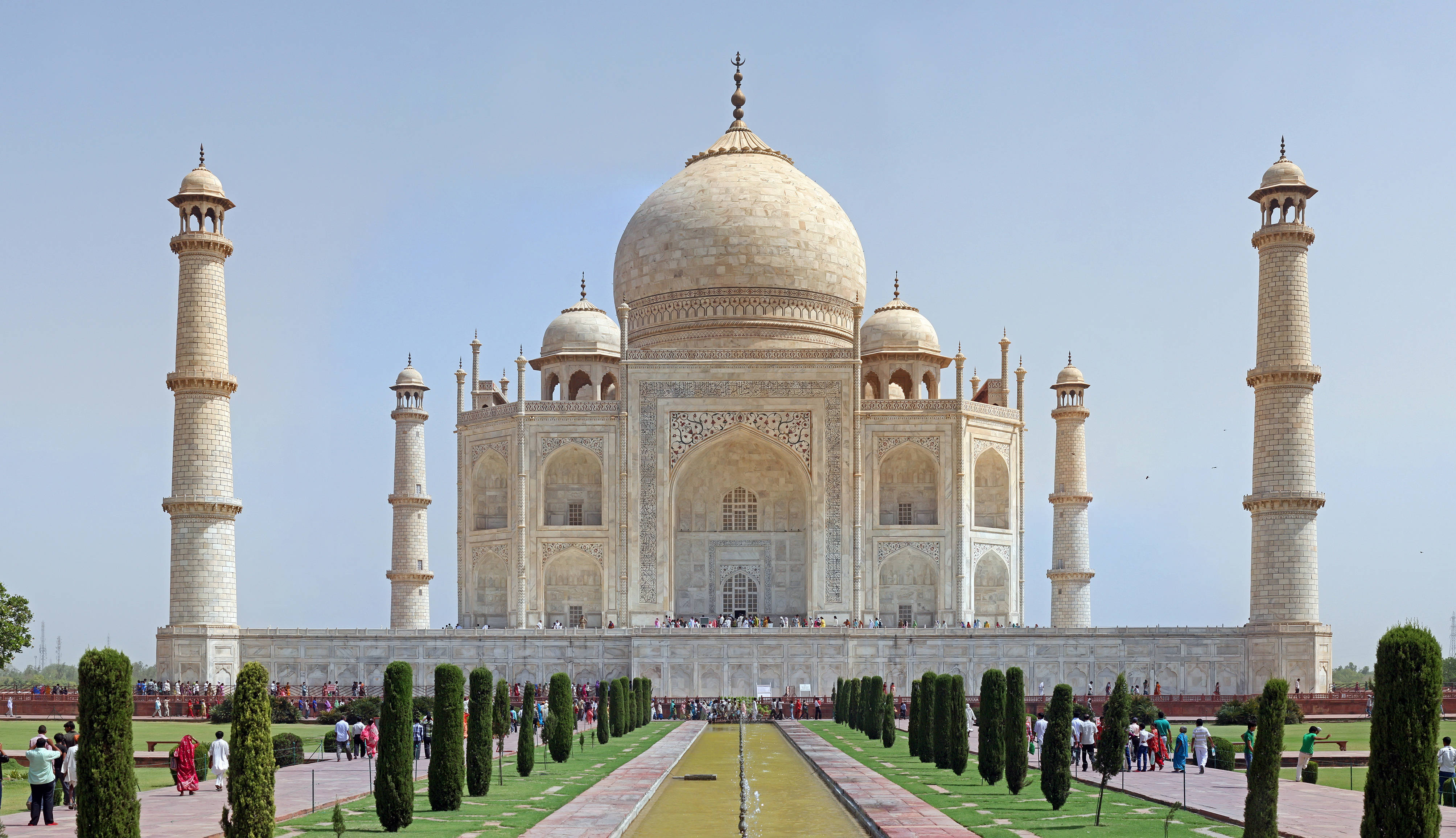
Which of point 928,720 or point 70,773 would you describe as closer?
point 70,773

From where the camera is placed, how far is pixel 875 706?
19969mm

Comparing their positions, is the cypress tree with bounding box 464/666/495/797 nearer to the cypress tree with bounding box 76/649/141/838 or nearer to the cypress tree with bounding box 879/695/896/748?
the cypress tree with bounding box 76/649/141/838

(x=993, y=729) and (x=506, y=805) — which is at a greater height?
(x=993, y=729)

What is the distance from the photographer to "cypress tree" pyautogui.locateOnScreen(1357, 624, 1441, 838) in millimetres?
7965

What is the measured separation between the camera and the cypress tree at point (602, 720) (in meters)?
19.3

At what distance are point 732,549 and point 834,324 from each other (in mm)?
5441

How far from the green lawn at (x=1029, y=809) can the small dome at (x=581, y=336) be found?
1801 cm

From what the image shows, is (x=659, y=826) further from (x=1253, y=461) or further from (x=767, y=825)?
(x=1253, y=461)

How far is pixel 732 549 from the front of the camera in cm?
3070

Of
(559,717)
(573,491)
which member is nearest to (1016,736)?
(559,717)

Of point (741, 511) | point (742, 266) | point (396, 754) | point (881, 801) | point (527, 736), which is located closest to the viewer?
point (396, 754)

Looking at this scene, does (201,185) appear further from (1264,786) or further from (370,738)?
(1264,786)

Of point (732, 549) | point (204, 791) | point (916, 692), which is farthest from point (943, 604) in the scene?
point (204, 791)

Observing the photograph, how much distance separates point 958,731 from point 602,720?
546cm
